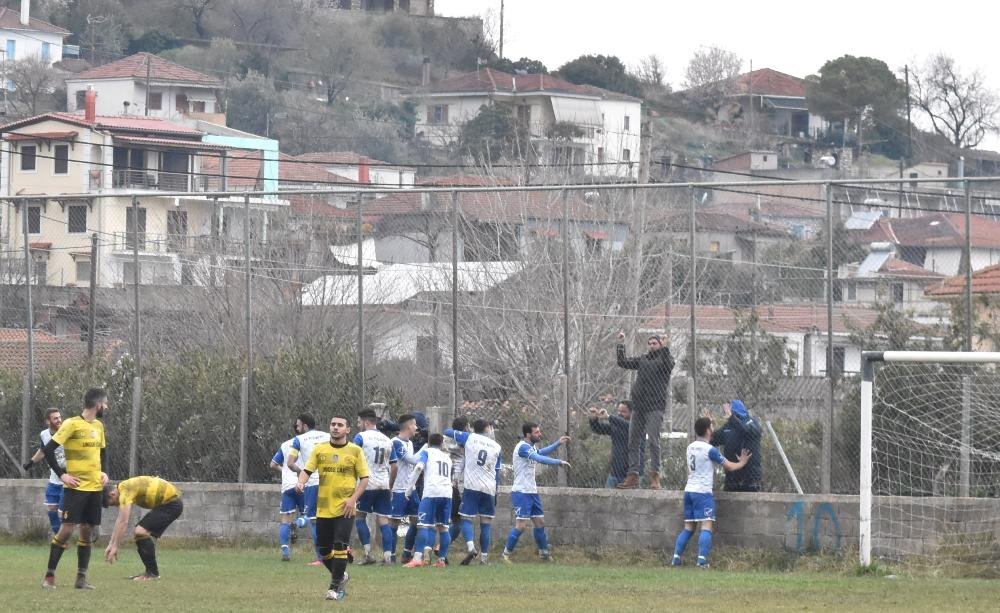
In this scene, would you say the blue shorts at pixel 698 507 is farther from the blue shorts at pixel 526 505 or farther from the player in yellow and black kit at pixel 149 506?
the player in yellow and black kit at pixel 149 506

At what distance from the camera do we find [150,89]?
323ft

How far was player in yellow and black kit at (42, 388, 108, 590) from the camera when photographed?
15.4m

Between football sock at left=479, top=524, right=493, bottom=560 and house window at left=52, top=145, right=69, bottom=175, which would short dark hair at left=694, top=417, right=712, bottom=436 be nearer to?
football sock at left=479, top=524, right=493, bottom=560

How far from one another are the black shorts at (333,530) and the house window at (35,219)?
12.2 meters

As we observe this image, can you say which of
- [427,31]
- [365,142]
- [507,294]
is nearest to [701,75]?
[427,31]

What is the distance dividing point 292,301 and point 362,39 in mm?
115000

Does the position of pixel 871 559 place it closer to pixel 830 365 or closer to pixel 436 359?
pixel 830 365

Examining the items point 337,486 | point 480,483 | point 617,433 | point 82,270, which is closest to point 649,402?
point 617,433

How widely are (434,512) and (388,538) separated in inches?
28.3

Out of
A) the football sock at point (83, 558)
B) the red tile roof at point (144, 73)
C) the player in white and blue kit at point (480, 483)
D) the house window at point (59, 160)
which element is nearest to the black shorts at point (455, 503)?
the player in white and blue kit at point (480, 483)

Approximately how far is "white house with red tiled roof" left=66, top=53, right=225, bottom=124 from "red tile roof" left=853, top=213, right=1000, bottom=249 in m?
82.8

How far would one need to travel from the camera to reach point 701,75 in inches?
5162

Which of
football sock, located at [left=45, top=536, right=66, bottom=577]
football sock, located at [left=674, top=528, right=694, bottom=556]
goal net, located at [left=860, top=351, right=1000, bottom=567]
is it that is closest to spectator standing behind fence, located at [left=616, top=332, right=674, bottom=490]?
football sock, located at [left=674, top=528, right=694, bottom=556]

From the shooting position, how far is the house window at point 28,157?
73125 mm
